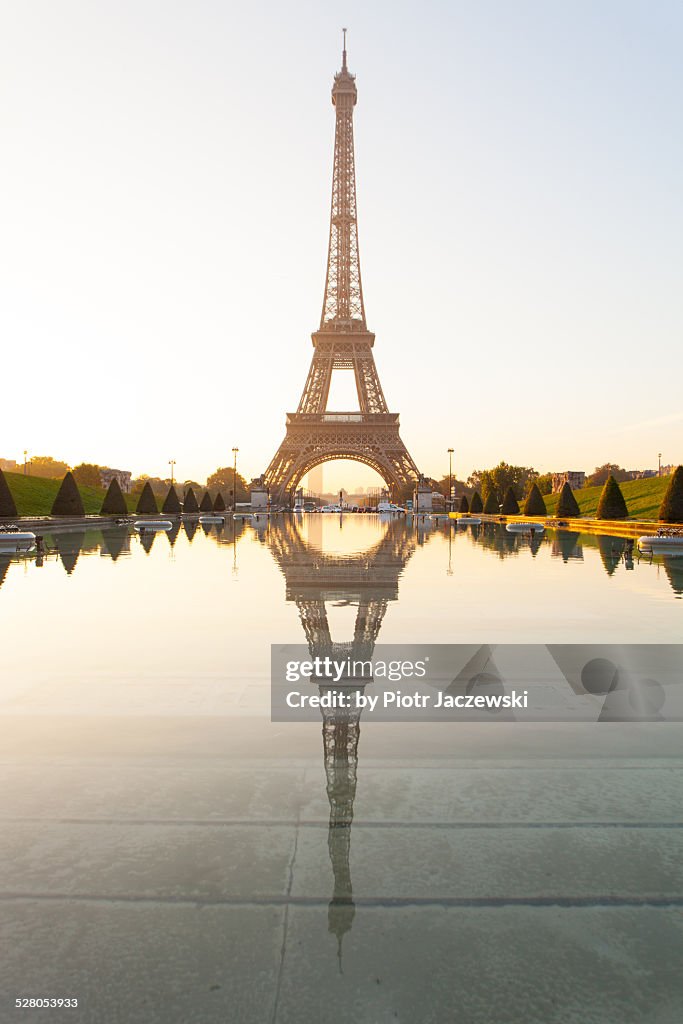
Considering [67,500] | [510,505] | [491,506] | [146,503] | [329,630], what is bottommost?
[329,630]

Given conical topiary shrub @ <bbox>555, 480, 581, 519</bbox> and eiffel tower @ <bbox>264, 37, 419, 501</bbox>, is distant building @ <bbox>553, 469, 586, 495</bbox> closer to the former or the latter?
eiffel tower @ <bbox>264, 37, 419, 501</bbox>

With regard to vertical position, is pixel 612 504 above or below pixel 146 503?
above

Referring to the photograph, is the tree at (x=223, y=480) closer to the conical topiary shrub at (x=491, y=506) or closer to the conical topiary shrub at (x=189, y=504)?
the conical topiary shrub at (x=189, y=504)

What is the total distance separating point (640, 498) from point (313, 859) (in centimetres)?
5548

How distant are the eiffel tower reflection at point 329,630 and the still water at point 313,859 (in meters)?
0.03

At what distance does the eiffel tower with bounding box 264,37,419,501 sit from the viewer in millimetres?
69188

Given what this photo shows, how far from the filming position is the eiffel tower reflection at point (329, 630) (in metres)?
3.16

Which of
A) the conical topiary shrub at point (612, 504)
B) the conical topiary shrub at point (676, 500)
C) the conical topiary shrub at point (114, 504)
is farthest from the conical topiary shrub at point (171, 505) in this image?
the conical topiary shrub at point (676, 500)

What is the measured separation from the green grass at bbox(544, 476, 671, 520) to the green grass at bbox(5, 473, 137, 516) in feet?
121

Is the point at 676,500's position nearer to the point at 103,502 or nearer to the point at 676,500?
the point at 676,500

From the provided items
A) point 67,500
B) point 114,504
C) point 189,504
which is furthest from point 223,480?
point 67,500

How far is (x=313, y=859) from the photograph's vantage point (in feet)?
10.3

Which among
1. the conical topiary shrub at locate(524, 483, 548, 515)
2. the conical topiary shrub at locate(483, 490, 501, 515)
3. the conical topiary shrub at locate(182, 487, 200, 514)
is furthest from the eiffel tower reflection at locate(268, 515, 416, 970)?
the conical topiary shrub at locate(182, 487, 200, 514)

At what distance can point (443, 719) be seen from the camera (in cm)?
537
